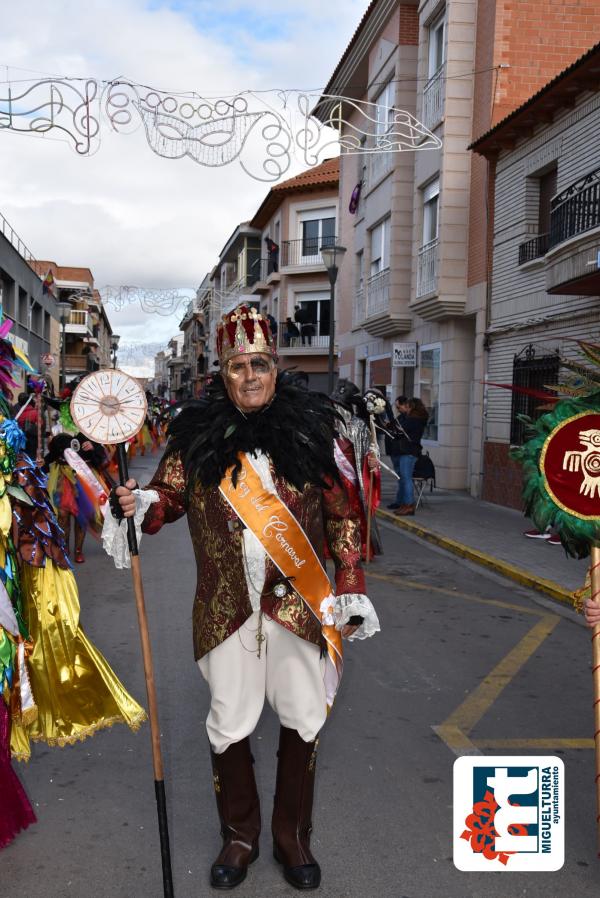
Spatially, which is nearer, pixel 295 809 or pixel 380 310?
pixel 295 809

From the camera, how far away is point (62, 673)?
340cm

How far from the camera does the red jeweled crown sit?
3004mm

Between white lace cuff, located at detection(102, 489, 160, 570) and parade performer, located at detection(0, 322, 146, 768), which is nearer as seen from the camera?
white lace cuff, located at detection(102, 489, 160, 570)

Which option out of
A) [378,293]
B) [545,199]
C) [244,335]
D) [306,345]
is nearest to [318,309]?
[306,345]

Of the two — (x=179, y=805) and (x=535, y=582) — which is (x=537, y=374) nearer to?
(x=535, y=582)

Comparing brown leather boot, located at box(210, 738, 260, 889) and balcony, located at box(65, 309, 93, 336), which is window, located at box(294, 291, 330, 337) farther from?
brown leather boot, located at box(210, 738, 260, 889)

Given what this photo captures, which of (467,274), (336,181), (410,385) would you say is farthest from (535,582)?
(336,181)

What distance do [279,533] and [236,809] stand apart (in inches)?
40.8

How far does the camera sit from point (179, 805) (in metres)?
3.53

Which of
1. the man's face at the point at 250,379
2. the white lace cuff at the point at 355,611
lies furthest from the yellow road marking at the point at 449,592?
the man's face at the point at 250,379

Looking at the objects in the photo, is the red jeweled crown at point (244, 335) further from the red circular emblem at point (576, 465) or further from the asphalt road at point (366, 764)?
the asphalt road at point (366, 764)

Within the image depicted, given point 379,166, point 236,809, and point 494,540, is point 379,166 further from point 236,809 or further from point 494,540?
point 236,809

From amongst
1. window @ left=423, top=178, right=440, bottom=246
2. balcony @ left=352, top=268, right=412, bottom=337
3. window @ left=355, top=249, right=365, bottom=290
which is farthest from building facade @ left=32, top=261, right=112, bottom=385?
window @ left=423, top=178, right=440, bottom=246

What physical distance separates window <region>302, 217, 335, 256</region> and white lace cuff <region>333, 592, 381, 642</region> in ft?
108
